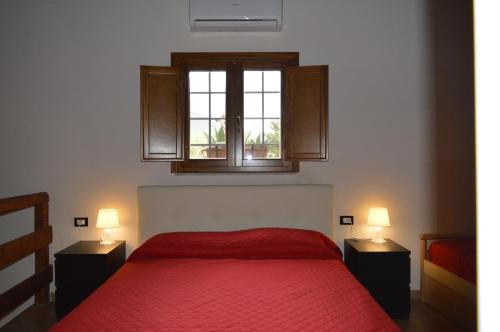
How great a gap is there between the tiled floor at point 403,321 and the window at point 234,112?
1550 millimetres

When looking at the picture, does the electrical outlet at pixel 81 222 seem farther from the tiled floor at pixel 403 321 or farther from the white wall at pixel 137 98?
the tiled floor at pixel 403 321

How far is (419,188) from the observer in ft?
9.95

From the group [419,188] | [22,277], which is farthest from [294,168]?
[22,277]

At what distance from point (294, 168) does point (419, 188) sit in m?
1.22

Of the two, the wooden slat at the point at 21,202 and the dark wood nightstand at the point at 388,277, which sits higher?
the wooden slat at the point at 21,202

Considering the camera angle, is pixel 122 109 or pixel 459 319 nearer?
pixel 459 319

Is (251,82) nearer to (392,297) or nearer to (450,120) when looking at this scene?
(450,120)

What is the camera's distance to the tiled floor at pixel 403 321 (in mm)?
2434

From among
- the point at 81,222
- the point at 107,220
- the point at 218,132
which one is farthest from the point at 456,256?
the point at 81,222

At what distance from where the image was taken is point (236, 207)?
294 centimetres

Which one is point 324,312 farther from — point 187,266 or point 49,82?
point 49,82

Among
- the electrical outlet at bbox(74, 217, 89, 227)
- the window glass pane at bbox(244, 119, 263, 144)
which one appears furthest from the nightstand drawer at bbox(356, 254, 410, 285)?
the electrical outlet at bbox(74, 217, 89, 227)

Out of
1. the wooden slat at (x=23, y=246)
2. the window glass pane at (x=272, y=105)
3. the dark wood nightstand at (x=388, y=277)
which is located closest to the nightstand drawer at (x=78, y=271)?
the wooden slat at (x=23, y=246)

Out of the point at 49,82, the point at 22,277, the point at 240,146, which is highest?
the point at 49,82
